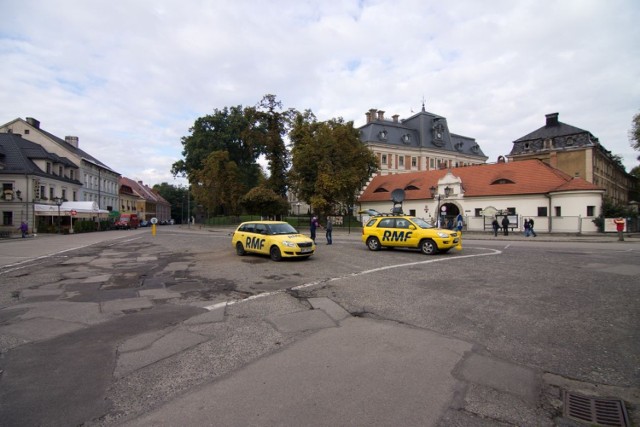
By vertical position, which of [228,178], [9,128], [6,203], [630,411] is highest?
[9,128]

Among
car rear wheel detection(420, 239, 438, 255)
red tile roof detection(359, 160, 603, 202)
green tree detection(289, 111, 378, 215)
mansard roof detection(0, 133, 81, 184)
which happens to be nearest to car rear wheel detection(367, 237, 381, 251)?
car rear wheel detection(420, 239, 438, 255)

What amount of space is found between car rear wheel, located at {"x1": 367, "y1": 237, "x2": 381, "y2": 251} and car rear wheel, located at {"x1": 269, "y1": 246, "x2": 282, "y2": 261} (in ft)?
17.9

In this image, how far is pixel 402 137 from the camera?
73250mm

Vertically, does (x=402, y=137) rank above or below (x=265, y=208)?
above

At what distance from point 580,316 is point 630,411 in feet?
11.1

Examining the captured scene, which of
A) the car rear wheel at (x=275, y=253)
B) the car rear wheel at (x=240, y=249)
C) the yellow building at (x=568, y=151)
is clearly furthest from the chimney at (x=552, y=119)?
the car rear wheel at (x=275, y=253)

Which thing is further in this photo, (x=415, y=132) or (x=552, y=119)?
(x=415, y=132)

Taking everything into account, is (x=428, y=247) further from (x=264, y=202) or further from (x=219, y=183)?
(x=219, y=183)

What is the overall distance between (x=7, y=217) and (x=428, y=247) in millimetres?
48645

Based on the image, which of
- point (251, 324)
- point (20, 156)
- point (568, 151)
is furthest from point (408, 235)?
point (568, 151)

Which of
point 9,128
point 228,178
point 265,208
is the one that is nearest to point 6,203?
point 9,128

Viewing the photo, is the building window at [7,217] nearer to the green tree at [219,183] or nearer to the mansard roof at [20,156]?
the mansard roof at [20,156]

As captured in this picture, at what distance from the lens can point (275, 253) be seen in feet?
47.0

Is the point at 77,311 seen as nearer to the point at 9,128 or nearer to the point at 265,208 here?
the point at 265,208
